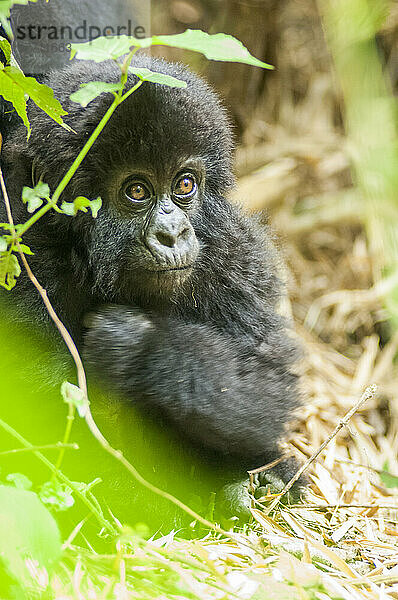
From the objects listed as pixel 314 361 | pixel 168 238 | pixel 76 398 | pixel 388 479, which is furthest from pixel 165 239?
pixel 314 361

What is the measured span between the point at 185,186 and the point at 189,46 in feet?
3.05

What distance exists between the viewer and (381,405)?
3.98 metres

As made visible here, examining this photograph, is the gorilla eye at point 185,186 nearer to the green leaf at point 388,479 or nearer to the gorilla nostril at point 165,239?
the gorilla nostril at point 165,239

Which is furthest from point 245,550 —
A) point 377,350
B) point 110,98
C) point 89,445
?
point 377,350

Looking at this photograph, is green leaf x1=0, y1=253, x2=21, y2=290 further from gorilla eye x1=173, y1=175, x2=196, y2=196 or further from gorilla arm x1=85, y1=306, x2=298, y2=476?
gorilla eye x1=173, y1=175, x2=196, y2=196

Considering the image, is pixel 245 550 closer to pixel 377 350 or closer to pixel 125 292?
pixel 125 292

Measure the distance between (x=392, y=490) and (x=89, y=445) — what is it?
1403 mm

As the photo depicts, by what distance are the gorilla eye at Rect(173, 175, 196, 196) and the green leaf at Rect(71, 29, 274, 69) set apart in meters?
0.81

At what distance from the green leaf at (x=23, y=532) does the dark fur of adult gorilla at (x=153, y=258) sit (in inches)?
42.5

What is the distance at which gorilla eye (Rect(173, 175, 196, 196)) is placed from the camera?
2.71m

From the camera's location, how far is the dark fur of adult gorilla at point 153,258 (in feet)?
8.19

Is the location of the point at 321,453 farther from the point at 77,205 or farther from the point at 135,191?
the point at 77,205

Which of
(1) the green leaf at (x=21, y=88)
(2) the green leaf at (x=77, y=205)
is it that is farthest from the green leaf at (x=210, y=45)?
(2) the green leaf at (x=77, y=205)

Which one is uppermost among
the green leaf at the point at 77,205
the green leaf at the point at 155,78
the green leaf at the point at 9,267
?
the green leaf at the point at 155,78
